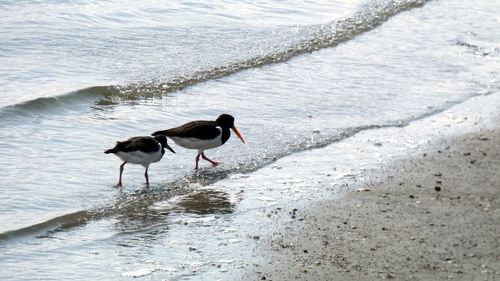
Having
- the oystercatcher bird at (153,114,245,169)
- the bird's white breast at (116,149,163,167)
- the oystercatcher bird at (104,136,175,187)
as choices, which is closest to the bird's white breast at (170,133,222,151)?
the oystercatcher bird at (153,114,245,169)

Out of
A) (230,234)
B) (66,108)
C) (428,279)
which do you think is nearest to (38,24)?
(66,108)

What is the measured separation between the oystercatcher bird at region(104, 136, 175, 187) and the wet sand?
1706 millimetres

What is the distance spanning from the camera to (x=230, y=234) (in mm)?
8406

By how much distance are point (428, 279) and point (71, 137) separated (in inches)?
203

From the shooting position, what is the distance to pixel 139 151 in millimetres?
9789

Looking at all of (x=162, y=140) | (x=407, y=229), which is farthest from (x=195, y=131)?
(x=407, y=229)

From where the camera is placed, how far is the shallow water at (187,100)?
843cm

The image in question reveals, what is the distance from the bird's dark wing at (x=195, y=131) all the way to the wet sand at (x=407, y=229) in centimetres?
177

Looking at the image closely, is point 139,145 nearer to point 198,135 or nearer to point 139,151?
point 139,151

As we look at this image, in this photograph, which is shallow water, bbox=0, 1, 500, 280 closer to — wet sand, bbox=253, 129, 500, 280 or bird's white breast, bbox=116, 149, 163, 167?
bird's white breast, bbox=116, 149, 163, 167

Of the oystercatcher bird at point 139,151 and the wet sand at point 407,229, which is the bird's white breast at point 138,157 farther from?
the wet sand at point 407,229

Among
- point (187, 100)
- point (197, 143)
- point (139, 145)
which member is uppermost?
point (139, 145)

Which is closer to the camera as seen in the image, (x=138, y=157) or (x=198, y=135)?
(x=138, y=157)

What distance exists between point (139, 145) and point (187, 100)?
300 centimetres
